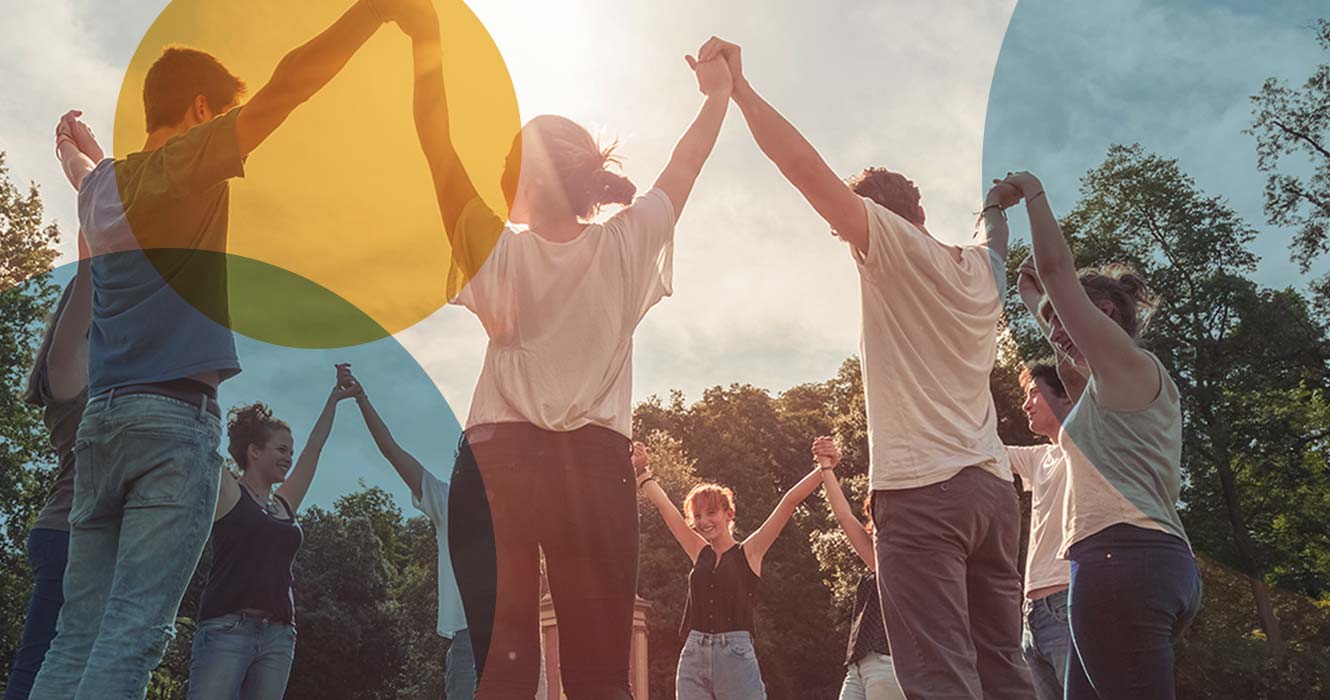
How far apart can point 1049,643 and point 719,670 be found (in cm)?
219

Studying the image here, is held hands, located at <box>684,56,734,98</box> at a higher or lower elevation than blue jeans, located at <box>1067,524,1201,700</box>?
higher

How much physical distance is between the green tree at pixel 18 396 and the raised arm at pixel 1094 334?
77.8 feet

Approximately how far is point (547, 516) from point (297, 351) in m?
1.75

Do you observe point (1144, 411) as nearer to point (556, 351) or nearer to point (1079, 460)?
point (1079, 460)

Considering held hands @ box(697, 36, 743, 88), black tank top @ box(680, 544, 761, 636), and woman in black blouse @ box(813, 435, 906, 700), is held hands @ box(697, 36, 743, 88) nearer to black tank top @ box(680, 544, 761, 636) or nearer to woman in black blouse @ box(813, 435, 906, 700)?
woman in black blouse @ box(813, 435, 906, 700)

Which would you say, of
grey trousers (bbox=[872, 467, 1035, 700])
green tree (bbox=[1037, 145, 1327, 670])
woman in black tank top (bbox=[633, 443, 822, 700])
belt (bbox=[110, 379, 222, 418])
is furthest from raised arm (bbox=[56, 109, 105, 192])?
green tree (bbox=[1037, 145, 1327, 670])

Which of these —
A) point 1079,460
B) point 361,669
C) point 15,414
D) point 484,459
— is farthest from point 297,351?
point 15,414

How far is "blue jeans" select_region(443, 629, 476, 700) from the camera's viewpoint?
5559 millimetres

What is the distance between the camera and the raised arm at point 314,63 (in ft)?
8.24

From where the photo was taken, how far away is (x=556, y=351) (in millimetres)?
2592

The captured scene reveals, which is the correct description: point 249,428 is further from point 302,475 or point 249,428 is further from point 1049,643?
point 1049,643

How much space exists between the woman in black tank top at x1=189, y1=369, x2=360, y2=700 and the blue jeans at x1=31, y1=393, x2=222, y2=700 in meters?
1.77

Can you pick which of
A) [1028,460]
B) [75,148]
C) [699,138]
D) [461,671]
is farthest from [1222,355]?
[75,148]
